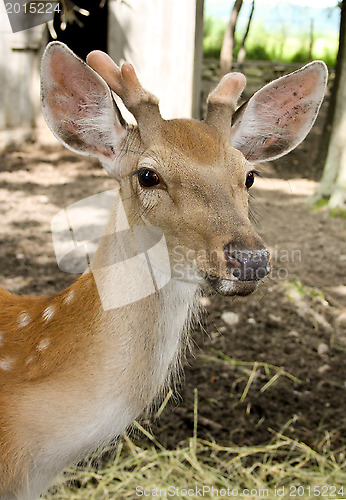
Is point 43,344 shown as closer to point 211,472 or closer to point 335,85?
point 211,472

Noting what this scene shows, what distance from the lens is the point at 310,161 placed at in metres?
9.52

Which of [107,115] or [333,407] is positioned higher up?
[107,115]

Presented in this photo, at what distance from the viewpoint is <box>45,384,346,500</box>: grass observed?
3191mm

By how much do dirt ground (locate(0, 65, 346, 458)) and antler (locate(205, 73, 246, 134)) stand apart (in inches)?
17.0

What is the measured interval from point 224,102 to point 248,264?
2.72 ft

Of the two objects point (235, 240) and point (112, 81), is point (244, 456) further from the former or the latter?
point (112, 81)

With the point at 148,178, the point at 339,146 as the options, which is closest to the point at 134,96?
the point at 148,178

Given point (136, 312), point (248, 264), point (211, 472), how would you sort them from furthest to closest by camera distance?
1. point (211, 472)
2. point (136, 312)
3. point (248, 264)

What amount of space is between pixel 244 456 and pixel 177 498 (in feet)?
1.56

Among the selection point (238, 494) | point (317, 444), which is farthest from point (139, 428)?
point (317, 444)

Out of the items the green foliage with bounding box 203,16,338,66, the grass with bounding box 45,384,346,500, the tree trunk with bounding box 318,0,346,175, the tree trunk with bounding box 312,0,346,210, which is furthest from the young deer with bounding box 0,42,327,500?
the green foliage with bounding box 203,16,338,66

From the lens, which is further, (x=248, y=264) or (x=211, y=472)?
(x=211, y=472)

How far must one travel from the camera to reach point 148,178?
2139 millimetres

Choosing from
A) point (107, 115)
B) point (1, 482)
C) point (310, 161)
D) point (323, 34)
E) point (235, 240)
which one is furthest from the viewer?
point (323, 34)
